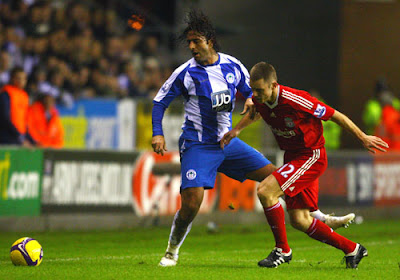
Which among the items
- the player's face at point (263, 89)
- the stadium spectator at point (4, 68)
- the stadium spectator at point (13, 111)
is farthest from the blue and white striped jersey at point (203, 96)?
the stadium spectator at point (4, 68)

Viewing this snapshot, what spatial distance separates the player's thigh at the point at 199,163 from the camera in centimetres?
849

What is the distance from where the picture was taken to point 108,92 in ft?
59.6

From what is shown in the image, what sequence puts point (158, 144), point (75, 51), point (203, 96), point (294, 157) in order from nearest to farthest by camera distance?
point (294, 157) → point (158, 144) → point (203, 96) → point (75, 51)

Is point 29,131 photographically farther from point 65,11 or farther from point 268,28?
point 268,28

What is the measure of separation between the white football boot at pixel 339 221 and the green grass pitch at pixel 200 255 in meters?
0.43

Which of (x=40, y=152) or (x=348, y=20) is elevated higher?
(x=348, y=20)

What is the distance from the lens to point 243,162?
29.0 feet

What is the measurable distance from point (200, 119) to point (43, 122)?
6.21m

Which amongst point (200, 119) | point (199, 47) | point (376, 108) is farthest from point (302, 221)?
point (376, 108)

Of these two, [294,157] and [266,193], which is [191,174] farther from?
[294,157]

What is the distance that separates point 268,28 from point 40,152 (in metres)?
13.3

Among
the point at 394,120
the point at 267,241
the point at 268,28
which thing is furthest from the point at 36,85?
the point at 268,28

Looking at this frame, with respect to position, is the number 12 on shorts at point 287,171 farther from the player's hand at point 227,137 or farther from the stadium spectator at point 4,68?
the stadium spectator at point 4,68

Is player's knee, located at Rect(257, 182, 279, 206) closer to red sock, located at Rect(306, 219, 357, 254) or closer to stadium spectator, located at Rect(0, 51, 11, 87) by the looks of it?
red sock, located at Rect(306, 219, 357, 254)
